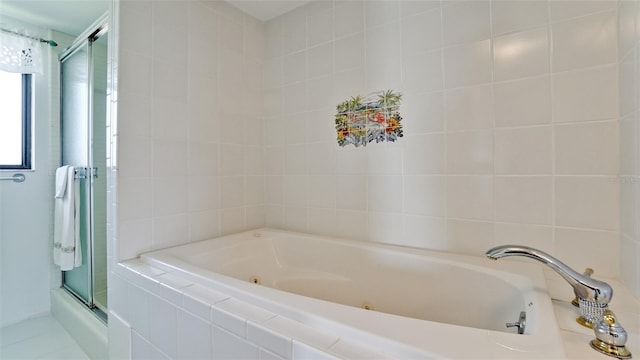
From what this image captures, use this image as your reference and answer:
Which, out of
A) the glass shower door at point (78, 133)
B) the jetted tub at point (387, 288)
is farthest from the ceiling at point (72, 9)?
the jetted tub at point (387, 288)

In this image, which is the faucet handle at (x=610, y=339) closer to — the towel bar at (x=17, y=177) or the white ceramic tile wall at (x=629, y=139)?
the white ceramic tile wall at (x=629, y=139)

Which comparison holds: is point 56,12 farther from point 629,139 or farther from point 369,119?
point 629,139

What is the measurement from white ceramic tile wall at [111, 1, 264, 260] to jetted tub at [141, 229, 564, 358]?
191 millimetres

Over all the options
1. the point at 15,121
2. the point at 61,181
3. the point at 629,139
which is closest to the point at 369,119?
the point at 629,139

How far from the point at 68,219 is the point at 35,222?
42 centimetres

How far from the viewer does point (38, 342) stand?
5.53 ft

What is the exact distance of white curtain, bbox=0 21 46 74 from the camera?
1784 mm

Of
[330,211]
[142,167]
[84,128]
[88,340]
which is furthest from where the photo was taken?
[84,128]

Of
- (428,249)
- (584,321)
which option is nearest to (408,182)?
(428,249)

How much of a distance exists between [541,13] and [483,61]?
0.25m

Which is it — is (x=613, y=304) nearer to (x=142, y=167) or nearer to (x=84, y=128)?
(x=142, y=167)

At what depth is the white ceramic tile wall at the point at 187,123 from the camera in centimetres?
130

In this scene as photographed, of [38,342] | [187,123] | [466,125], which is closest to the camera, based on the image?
[466,125]

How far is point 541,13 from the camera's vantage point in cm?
111
